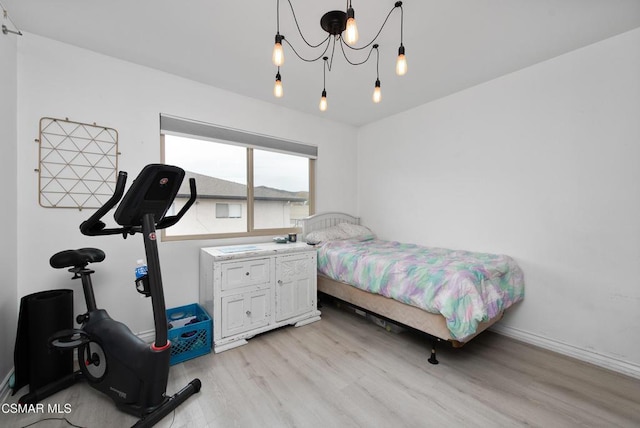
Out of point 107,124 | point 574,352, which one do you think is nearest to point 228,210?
point 107,124

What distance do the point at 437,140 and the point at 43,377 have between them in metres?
4.05

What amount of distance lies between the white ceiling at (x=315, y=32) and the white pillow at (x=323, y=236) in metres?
1.73

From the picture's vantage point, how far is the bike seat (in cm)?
162

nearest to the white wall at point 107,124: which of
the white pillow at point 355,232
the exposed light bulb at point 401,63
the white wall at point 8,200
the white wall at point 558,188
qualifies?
the white wall at point 8,200

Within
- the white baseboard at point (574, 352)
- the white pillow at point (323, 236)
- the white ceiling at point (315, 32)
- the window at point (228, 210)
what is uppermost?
the white ceiling at point (315, 32)

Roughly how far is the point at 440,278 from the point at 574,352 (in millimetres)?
1407

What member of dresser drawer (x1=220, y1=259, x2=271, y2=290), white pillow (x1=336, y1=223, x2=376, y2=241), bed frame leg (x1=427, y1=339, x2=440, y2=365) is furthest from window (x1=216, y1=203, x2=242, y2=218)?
bed frame leg (x1=427, y1=339, x2=440, y2=365)

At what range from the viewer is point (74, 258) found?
1671 mm

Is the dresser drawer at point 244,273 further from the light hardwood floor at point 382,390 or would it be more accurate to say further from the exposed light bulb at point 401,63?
the exposed light bulb at point 401,63

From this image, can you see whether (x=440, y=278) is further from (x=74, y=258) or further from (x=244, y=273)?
(x=74, y=258)

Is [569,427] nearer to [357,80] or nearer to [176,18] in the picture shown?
[357,80]

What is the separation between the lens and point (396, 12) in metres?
1.74

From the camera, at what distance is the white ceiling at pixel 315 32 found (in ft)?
5.58

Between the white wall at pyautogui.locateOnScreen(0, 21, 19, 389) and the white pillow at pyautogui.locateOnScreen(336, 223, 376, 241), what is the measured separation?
3.02m
